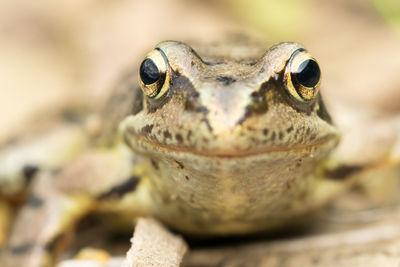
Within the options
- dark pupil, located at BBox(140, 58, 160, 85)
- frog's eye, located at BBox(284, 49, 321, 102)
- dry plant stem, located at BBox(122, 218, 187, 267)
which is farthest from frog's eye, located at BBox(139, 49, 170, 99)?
dry plant stem, located at BBox(122, 218, 187, 267)

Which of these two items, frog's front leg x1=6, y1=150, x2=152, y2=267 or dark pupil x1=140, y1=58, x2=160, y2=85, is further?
frog's front leg x1=6, y1=150, x2=152, y2=267

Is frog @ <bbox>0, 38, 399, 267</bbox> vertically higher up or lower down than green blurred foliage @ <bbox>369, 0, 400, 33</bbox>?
lower down

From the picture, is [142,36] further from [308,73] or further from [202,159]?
[202,159]

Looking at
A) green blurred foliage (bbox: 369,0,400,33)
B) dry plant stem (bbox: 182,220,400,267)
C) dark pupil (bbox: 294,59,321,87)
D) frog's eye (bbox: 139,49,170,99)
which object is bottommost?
dry plant stem (bbox: 182,220,400,267)

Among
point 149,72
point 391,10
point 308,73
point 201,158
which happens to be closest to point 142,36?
point 391,10

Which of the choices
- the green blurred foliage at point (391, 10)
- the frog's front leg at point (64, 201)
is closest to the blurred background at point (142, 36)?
the green blurred foliage at point (391, 10)

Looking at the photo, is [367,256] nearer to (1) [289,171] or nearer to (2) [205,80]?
(1) [289,171]

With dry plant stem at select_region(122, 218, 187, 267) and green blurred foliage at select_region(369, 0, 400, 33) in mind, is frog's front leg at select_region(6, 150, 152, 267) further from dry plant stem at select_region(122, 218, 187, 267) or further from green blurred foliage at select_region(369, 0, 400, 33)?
green blurred foliage at select_region(369, 0, 400, 33)

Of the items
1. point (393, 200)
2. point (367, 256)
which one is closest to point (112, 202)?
point (367, 256)
